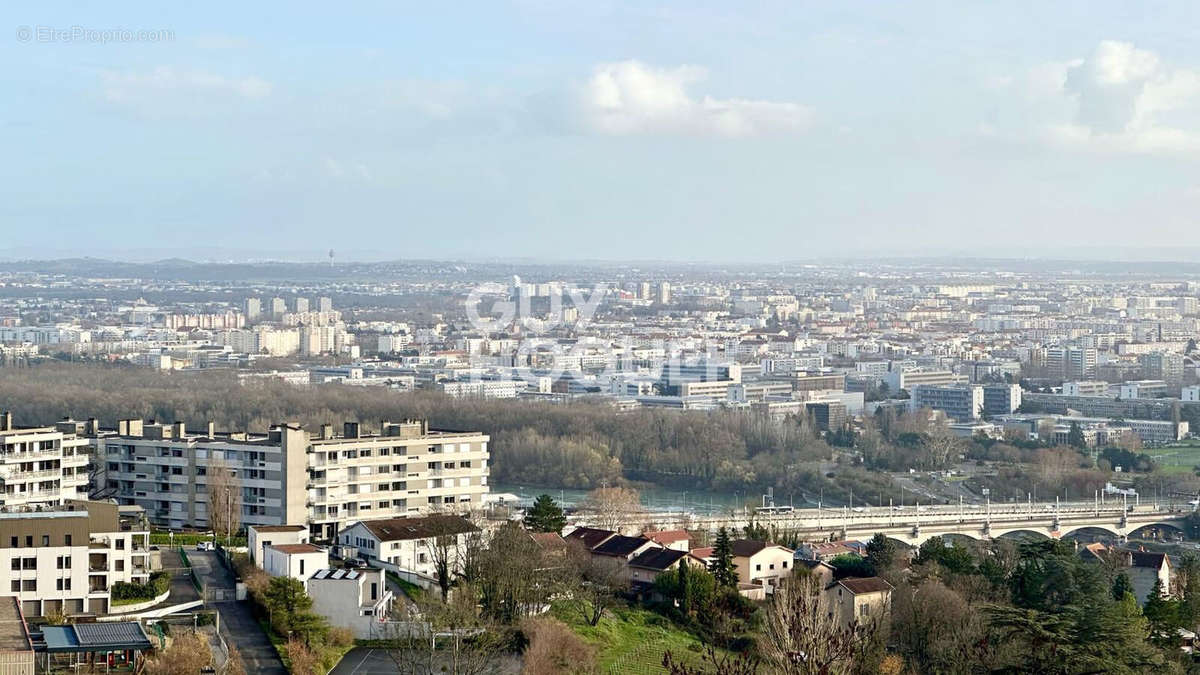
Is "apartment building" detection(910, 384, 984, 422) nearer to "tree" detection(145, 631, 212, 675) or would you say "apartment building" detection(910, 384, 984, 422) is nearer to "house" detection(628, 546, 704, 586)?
"house" detection(628, 546, 704, 586)

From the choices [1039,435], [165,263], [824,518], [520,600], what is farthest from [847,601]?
[165,263]

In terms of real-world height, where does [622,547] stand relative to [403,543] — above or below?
below

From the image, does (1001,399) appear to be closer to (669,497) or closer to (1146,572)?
(669,497)

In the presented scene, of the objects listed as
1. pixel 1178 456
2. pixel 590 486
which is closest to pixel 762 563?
pixel 590 486

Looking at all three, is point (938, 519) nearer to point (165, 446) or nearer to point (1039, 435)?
point (165, 446)

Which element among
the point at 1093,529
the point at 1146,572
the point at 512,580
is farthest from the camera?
the point at 1093,529

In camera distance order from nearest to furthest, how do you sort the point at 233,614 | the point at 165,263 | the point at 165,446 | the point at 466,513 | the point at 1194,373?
the point at 233,614, the point at 466,513, the point at 165,446, the point at 1194,373, the point at 165,263

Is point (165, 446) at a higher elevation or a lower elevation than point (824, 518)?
higher

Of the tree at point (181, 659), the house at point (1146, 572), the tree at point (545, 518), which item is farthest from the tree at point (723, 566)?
the tree at point (181, 659)
